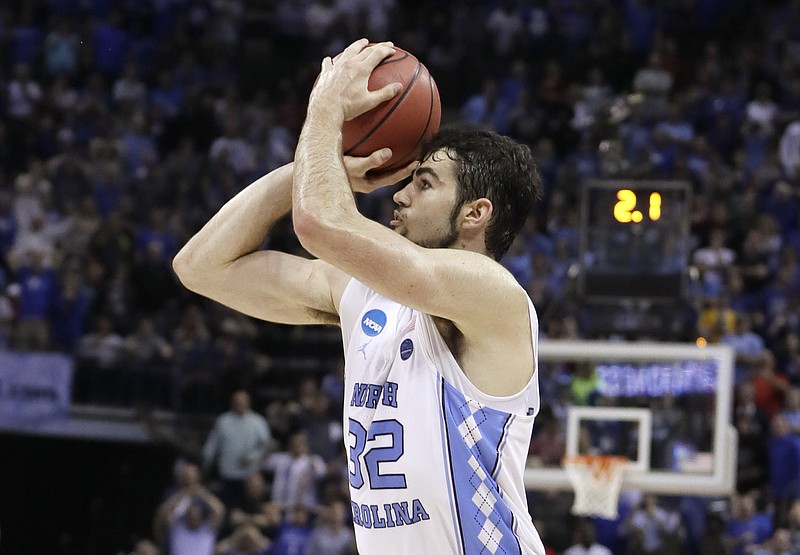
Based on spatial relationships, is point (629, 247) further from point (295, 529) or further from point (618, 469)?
point (295, 529)

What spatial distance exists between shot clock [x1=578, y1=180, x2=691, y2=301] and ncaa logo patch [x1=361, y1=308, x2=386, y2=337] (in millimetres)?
7419

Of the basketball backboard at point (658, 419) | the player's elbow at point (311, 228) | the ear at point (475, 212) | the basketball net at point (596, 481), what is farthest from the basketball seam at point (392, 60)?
the basketball net at point (596, 481)

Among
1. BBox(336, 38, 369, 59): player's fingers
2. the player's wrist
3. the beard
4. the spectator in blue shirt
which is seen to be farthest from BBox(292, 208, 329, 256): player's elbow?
the spectator in blue shirt

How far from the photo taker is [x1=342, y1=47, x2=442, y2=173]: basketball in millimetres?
3830

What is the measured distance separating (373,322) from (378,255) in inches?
19.2

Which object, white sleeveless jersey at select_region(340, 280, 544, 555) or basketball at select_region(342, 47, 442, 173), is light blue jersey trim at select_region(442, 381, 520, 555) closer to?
white sleeveless jersey at select_region(340, 280, 544, 555)

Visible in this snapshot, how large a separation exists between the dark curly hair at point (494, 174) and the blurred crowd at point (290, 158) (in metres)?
6.81

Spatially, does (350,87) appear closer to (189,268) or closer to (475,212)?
(475,212)

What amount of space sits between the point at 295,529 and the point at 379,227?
9169 mm

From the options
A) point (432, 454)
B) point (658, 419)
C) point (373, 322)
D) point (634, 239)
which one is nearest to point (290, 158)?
point (634, 239)

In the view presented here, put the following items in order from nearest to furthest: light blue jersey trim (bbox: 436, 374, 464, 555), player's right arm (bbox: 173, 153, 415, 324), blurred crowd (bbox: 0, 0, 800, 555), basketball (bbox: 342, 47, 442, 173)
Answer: light blue jersey trim (bbox: 436, 374, 464, 555)
basketball (bbox: 342, 47, 442, 173)
player's right arm (bbox: 173, 153, 415, 324)
blurred crowd (bbox: 0, 0, 800, 555)

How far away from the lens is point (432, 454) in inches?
142

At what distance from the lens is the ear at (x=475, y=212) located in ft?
12.4

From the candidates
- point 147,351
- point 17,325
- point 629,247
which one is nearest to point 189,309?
point 147,351
